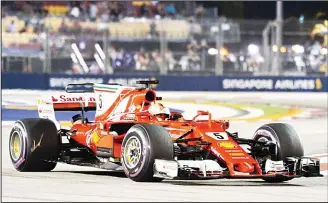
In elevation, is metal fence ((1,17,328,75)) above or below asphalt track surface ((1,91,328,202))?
above

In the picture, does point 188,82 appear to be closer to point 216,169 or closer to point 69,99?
point 69,99

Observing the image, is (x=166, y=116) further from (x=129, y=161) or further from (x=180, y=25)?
(x=180, y=25)

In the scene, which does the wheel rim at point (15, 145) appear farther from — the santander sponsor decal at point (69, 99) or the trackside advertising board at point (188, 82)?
the trackside advertising board at point (188, 82)

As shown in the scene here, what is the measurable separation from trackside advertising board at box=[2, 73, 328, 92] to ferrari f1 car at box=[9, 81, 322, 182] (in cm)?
2199

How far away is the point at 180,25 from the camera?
3497 cm

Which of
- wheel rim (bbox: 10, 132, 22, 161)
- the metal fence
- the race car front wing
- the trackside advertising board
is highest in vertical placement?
the metal fence

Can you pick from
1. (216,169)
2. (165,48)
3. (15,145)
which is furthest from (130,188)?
(165,48)

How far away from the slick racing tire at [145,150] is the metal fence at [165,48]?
23.9 metres

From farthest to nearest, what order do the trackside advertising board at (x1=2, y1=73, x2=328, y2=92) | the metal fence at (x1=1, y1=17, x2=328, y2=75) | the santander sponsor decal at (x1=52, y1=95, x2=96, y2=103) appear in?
1. the trackside advertising board at (x1=2, y1=73, x2=328, y2=92)
2. the metal fence at (x1=1, y1=17, x2=328, y2=75)
3. the santander sponsor decal at (x1=52, y1=95, x2=96, y2=103)

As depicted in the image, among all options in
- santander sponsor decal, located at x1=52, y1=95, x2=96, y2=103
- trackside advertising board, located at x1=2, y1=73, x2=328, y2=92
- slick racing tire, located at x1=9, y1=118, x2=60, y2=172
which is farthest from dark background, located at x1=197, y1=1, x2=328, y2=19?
slick racing tire, located at x1=9, y1=118, x2=60, y2=172

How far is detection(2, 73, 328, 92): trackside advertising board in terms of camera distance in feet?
110

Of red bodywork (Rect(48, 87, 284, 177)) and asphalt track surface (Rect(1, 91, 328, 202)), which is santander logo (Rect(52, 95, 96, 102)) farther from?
asphalt track surface (Rect(1, 91, 328, 202))

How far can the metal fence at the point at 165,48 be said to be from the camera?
3350 centimetres

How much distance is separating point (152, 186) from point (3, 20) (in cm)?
2646
